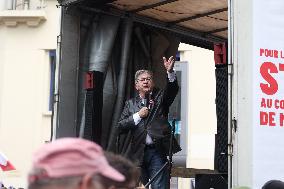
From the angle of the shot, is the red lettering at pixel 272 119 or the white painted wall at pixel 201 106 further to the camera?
the white painted wall at pixel 201 106

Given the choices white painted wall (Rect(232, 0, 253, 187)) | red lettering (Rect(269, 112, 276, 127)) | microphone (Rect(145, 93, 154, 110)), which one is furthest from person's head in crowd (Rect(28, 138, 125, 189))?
microphone (Rect(145, 93, 154, 110))

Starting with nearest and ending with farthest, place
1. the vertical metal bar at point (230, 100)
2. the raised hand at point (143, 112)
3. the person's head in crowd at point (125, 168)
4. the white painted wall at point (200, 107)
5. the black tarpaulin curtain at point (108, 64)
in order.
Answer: the person's head in crowd at point (125, 168), the vertical metal bar at point (230, 100), the raised hand at point (143, 112), the black tarpaulin curtain at point (108, 64), the white painted wall at point (200, 107)

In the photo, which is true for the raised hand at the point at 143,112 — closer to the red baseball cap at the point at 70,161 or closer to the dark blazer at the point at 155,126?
the dark blazer at the point at 155,126

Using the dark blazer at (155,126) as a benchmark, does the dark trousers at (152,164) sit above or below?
below

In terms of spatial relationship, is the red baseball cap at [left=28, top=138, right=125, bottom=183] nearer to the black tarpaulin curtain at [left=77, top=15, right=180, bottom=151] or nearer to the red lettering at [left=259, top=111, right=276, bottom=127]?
the red lettering at [left=259, top=111, right=276, bottom=127]

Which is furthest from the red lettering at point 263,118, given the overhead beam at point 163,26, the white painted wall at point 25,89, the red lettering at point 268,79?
the white painted wall at point 25,89

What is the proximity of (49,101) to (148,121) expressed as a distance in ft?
39.4

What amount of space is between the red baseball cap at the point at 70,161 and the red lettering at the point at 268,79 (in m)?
3.72

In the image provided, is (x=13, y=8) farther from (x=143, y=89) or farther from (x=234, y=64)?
(x=234, y=64)

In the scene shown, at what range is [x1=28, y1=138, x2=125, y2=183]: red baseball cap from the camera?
5.30 ft

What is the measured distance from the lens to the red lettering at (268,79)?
17.2ft

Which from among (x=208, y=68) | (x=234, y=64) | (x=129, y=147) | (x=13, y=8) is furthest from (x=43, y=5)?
(x=234, y=64)

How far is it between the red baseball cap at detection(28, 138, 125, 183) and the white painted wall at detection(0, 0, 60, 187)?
54.5ft

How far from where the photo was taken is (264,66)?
17.4 ft
